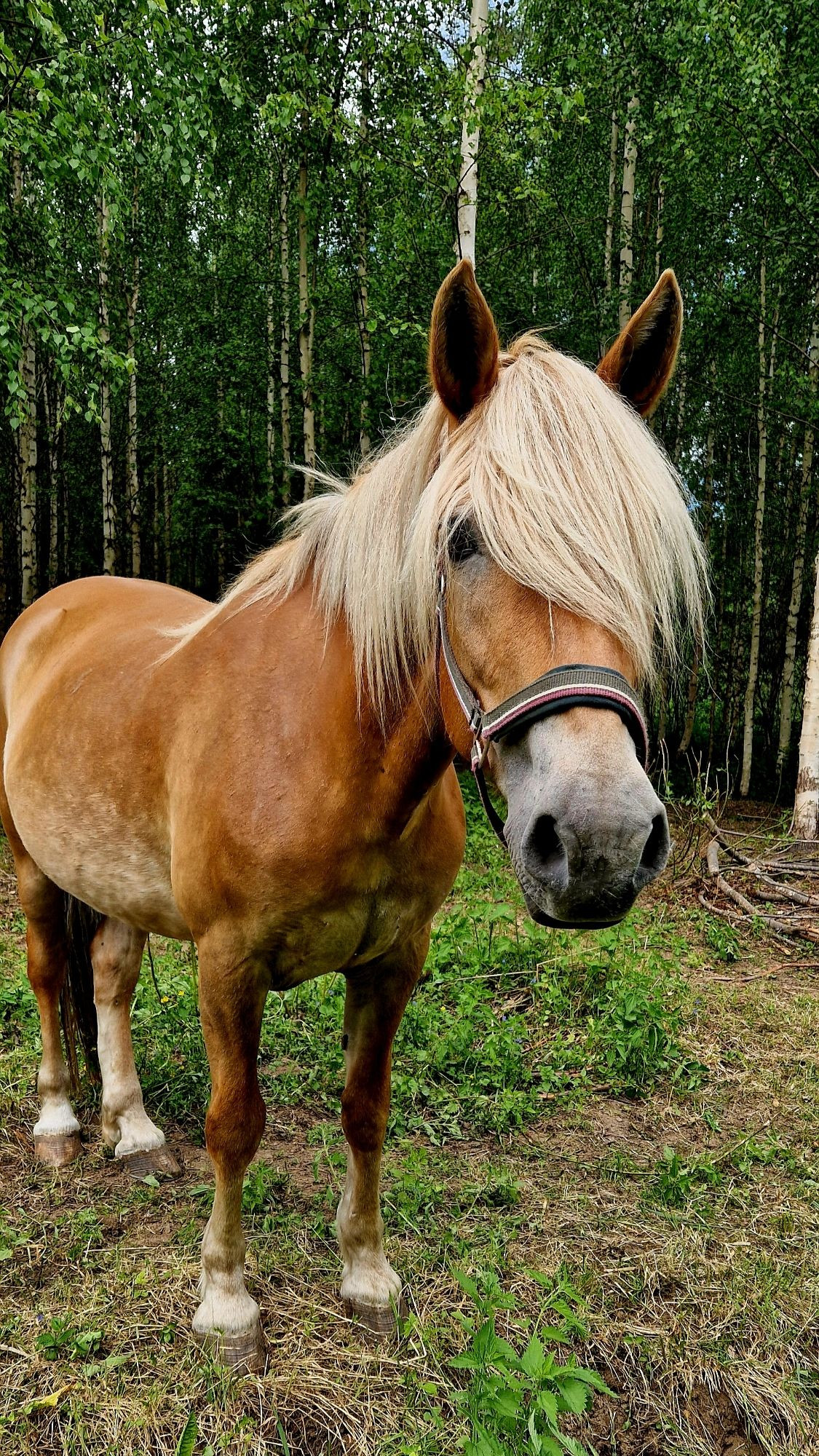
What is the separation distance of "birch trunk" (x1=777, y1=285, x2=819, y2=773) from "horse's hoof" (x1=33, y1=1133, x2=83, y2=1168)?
36.6ft

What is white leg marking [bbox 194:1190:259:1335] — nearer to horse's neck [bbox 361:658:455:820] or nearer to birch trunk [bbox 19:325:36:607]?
horse's neck [bbox 361:658:455:820]

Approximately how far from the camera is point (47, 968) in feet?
10.1

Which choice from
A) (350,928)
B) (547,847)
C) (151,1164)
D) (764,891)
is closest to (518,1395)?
(350,928)

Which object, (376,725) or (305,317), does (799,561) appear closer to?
(305,317)

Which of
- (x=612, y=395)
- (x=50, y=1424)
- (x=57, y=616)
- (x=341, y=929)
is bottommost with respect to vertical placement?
(x=50, y=1424)

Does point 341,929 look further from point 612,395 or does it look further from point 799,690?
point 799,690

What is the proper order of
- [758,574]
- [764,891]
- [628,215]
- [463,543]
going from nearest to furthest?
[463,543] → [764,891] → [628,215] → [758,574]

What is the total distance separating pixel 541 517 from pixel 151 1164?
2649mm

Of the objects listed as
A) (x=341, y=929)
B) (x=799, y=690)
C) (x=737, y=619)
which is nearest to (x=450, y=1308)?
(x=341, y=929)

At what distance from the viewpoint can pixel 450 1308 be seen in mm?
2250

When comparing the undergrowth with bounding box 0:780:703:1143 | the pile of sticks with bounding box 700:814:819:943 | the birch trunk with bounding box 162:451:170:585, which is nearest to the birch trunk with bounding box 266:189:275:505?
the birch trunk with bounding box 162:451:170:585

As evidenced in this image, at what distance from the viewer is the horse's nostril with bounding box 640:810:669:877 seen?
1238mm

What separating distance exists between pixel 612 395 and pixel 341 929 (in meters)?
1.29

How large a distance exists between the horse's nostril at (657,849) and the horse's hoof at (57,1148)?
2646 mm
